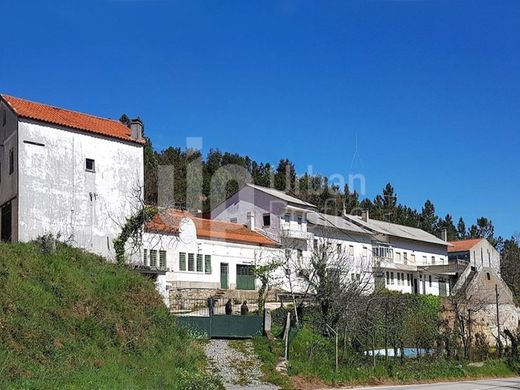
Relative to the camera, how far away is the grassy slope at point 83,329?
23.1 m

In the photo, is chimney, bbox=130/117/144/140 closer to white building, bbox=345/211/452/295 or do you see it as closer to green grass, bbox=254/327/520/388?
green grass, bbox=254/327/520/388

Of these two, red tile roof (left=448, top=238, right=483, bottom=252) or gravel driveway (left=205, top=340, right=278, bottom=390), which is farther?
red tile roof (left=448, top=238, right=483, bottom=252)

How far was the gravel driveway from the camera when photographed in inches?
1121

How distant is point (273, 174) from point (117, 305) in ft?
200

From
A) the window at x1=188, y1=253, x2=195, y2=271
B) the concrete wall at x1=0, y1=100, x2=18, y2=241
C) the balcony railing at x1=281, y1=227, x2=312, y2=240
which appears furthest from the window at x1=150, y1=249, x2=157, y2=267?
the balcony railing at x1=281, y1=227, x2=312, y2=240

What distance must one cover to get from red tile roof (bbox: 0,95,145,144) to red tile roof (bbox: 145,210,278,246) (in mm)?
6360

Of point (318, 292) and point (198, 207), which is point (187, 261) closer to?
point (318, 292)

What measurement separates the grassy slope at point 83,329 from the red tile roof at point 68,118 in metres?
7.83

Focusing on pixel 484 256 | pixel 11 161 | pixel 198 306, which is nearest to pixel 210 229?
pixel 198 306

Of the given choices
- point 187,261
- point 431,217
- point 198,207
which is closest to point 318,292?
point 187,261

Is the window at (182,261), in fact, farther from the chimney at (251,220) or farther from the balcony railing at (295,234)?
A: the chimney at (251,220)

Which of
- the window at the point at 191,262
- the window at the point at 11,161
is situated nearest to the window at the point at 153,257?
the window at the point at 191,262

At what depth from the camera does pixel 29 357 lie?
919 inches

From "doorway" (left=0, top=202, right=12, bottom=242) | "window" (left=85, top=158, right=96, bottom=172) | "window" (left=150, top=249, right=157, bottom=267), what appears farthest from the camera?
"window" (left=150, top=249, right=157, bottom=267)
